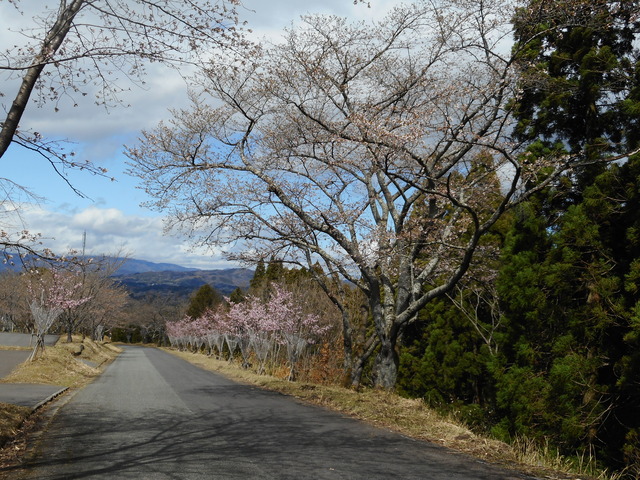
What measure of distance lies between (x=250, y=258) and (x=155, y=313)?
91.0 metres

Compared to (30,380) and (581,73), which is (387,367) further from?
(30,380)

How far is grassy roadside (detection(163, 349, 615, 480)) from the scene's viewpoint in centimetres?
605

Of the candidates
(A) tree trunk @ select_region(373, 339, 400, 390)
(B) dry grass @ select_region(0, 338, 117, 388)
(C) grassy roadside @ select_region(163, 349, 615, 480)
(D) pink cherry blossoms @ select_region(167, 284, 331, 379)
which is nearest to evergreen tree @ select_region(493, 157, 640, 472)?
(C) grassy roadside @ select_region(163, 349, 615, 480)

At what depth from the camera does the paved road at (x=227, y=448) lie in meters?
5.39

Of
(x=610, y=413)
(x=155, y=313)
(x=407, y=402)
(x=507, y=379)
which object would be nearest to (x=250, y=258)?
(x=407, y=402)

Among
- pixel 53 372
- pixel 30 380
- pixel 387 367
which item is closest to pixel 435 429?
pixel 387 367

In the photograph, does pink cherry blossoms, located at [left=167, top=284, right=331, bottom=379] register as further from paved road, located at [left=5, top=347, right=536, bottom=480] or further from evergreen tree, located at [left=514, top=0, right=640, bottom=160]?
evergreen tree, located at [left=514, top=0, right=640, bottom=160]

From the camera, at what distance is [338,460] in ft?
19.8

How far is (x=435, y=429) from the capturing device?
26.6 feet

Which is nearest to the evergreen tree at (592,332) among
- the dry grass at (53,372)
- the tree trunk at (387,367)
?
the tree trunk at (387,367)

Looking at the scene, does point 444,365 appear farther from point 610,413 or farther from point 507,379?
point 610,413

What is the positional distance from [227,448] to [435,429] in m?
3.41

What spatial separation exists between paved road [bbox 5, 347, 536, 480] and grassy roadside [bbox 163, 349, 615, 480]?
0.42m

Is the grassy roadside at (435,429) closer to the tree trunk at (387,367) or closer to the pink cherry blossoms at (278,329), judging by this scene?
the tree trunk at (387,367)
